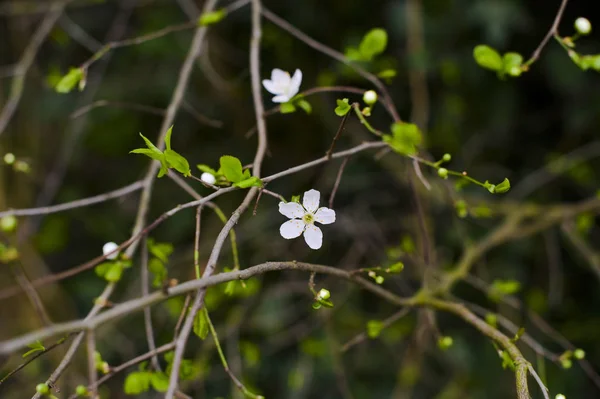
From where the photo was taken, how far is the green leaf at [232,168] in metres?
0.72

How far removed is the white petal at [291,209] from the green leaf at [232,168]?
Answer: 0.08 m

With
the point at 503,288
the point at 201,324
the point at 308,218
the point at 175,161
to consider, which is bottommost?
the point at 503,288

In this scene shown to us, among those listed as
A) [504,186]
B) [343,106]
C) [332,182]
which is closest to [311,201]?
[343,106]

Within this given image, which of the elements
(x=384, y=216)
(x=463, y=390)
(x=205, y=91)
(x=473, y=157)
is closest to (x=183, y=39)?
(x=205, y=91)

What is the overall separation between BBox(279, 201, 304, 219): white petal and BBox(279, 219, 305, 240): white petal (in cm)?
2

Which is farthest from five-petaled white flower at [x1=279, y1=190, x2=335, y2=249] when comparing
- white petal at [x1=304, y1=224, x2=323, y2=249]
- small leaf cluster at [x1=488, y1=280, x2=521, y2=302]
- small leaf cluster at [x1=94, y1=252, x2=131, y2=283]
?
small leaf cluster at [x1=488, y1=280, x2=521, y2=302]

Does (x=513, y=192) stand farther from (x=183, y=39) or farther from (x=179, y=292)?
(x=179, y=292)

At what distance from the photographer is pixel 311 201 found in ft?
2.67

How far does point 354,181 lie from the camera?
1.94 metres

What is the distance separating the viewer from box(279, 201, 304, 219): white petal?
31.2 inches

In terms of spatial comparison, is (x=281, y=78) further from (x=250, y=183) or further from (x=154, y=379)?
(x=154, y=379)

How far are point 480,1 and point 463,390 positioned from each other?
1.05 meters

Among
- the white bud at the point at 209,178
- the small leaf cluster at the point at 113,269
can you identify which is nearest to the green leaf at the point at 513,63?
the white bud at the point at 209,178

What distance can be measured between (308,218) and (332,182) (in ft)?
3.17
